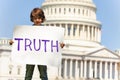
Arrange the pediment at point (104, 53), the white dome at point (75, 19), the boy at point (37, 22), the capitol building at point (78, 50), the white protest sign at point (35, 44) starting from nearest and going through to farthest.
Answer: the boy at point (37, 22) < the white protest sign at point (35, 44) < the capitol building at point (78, 50) < the pediment at point (104, 53) < the white dome at point (75, 19)

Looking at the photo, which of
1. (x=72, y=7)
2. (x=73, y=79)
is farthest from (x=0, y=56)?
(x=72, y=7)

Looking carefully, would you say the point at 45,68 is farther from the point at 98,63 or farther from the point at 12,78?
the point at 98,63

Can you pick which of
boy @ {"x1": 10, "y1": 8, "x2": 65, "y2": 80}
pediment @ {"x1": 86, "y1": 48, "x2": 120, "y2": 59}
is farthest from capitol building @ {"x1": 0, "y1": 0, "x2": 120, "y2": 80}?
boy @ {"x1": 10, "y1": 8, "x2": 65, "y2": 80}

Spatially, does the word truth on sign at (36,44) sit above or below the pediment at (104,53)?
above

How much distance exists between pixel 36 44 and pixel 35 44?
2 centimetres

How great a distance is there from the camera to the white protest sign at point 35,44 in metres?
13.1

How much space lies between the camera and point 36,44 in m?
13.2

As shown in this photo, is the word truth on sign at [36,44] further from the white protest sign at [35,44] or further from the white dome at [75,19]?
the white dome at [75,19]

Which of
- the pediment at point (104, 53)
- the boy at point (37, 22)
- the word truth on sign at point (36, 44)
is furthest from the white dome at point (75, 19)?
the boy at point (37, 22)

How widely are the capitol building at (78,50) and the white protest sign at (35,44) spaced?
337 feet

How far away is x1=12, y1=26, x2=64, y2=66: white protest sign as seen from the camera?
13.1 metres

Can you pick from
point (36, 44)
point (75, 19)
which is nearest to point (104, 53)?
point (75, 19)

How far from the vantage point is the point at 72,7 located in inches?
5999

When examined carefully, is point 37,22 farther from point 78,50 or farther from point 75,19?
point 75,19
